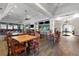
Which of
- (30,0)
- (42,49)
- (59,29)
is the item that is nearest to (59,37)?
(59,29)

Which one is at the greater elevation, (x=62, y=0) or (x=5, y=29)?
(x=62, y=0)

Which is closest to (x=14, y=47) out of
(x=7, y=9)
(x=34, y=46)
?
(x=34, y=46)

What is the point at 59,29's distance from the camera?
3.29m

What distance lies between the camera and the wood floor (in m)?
3.21

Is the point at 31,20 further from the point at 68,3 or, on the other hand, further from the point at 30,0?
the point at 68,3

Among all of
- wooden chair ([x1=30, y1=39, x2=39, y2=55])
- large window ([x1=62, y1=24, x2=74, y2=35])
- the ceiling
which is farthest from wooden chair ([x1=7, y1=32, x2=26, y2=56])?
large window ([x1=62, y1=24, x2=74, y2=35])

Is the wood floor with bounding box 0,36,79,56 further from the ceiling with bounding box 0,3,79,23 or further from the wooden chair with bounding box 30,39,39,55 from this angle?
the ceiling with bounding box 0,3,79,23

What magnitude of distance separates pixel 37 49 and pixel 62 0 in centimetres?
134

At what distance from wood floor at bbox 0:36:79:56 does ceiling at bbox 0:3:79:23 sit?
0.60 metres

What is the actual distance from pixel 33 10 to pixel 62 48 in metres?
1.15

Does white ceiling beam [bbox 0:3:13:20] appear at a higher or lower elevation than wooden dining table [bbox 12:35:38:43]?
higher

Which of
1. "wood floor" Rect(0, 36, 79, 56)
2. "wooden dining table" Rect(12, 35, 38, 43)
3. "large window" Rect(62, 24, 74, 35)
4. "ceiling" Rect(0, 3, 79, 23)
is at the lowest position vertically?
"wood floor" Rect(0, 36, 79, 56)

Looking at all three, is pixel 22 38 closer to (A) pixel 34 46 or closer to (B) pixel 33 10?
(A) pixel 34 46

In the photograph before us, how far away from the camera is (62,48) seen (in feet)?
10.6
